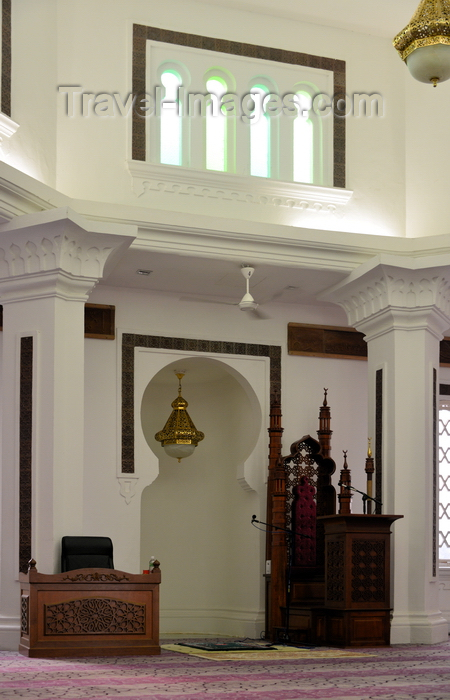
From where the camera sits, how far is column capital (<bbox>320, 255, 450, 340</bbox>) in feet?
27.6

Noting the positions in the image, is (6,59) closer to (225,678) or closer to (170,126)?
(170,126)

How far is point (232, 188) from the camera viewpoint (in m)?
8.80

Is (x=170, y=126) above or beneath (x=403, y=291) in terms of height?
above

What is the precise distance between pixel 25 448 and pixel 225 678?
283cm

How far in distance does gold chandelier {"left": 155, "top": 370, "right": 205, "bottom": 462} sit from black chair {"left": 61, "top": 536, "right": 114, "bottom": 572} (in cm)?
Answer: 289

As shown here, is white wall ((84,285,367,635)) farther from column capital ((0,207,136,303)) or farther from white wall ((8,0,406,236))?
column capital ((0,207,136,303))

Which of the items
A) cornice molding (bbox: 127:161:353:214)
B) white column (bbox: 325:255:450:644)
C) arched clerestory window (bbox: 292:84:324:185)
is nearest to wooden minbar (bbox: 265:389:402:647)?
white column (bbox: 325:255:450:644)

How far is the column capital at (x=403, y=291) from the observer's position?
→ 27.6ft

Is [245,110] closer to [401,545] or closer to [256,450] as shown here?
[256,450]

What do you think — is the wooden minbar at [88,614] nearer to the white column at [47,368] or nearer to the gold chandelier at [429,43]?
the white column at [47,368]

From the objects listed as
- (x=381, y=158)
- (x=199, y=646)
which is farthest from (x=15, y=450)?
(x=381, y=158)

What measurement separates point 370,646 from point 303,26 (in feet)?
18.9

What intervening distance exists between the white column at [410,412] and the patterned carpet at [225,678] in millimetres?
1432

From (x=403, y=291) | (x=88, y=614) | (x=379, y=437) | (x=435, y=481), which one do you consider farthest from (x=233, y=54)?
(x=88, y=614)
